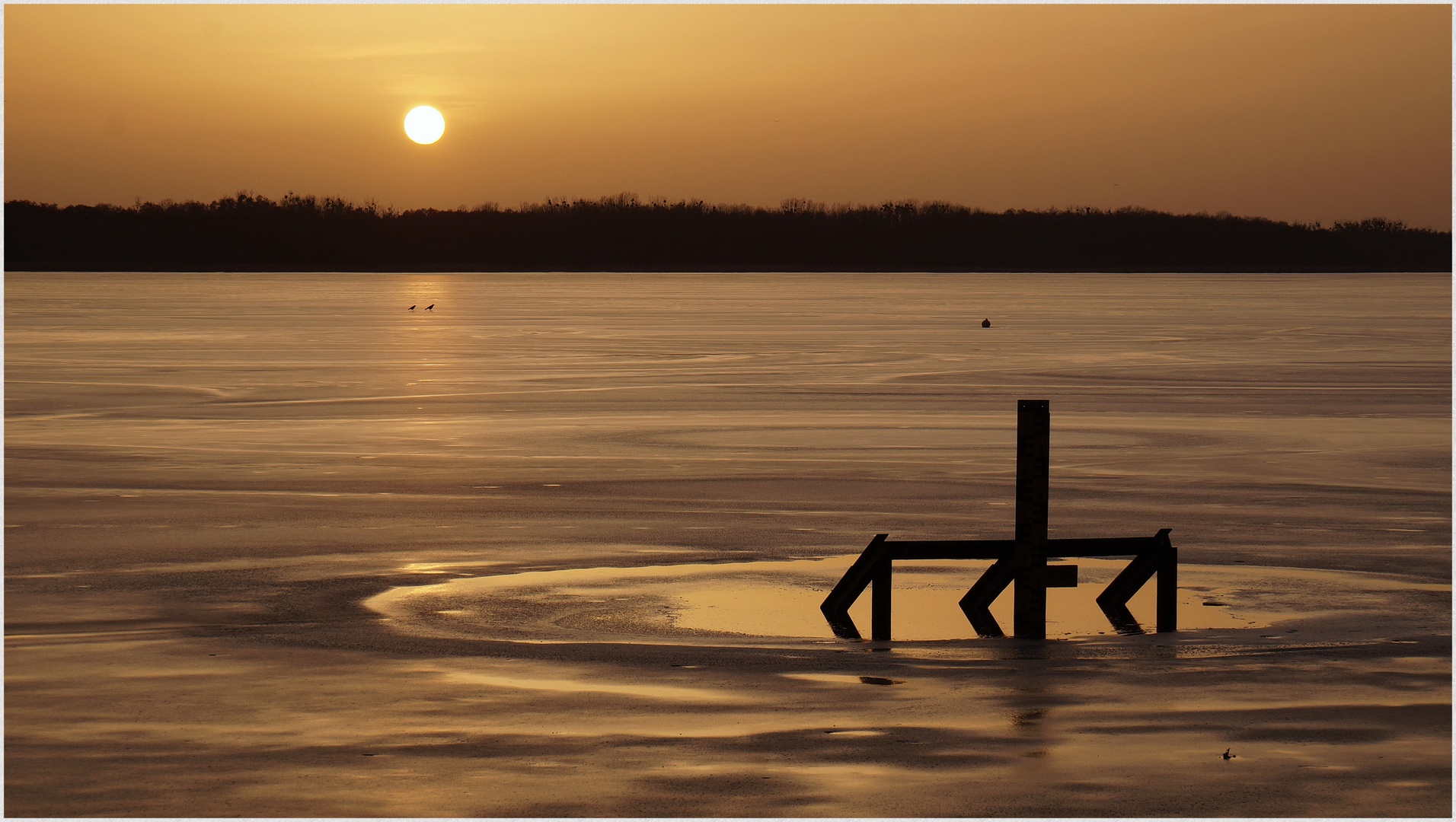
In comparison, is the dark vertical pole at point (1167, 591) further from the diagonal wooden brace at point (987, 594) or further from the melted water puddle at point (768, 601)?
the diagonal wooden brace at point (987, 594)

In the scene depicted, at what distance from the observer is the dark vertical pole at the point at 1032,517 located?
35.9 feet

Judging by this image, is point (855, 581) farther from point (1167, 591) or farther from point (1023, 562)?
point (1167, 591)

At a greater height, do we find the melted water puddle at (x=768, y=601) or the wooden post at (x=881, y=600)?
the wooden post at (x=881, y=600)

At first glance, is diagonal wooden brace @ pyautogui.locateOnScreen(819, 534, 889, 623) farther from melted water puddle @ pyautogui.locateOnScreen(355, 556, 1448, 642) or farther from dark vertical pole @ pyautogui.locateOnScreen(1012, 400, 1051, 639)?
dark vertical pole @ pyautogui.locateOnScreen(1012, 400, 1051, 639)

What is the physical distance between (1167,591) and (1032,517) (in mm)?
931

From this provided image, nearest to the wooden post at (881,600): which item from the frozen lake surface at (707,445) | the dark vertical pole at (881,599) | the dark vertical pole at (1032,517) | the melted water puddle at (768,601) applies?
the dark vertical pole at (881,599)

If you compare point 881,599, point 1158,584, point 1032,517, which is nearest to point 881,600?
point 881,599

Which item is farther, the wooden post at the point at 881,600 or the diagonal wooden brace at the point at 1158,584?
the diagonal wooden brace at the point at 1158,584

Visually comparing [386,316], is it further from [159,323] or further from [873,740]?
[873,740]

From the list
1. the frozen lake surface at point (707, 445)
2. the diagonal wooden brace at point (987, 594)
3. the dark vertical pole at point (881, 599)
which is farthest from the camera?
the frozen lake surface at point (707, 445)

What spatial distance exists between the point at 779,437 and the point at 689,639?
1228 centimetres

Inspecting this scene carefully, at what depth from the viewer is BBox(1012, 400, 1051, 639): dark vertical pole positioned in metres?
10.9

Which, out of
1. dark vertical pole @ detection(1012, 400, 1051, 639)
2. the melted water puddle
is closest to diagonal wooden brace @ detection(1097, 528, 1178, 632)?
the melted water puddle

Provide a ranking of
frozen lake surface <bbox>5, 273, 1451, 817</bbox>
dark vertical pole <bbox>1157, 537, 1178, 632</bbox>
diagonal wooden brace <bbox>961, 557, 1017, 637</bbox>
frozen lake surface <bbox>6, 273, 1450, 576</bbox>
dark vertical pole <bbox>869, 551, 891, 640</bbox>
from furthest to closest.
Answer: frozen lake surface <bbox>6, 273, 1450, 576</bbox>
diagonal wooden brace <bbox>961, 557, 1017, 637</bbox>
dark vertical pole <bbox>1157, 537, 1178, 632</bbox>
dark vertical pole <bbox>869, 551, 891, 640</bbox>
frozen lake surface <bbox>5, 273, 1451, 817</bbox>
